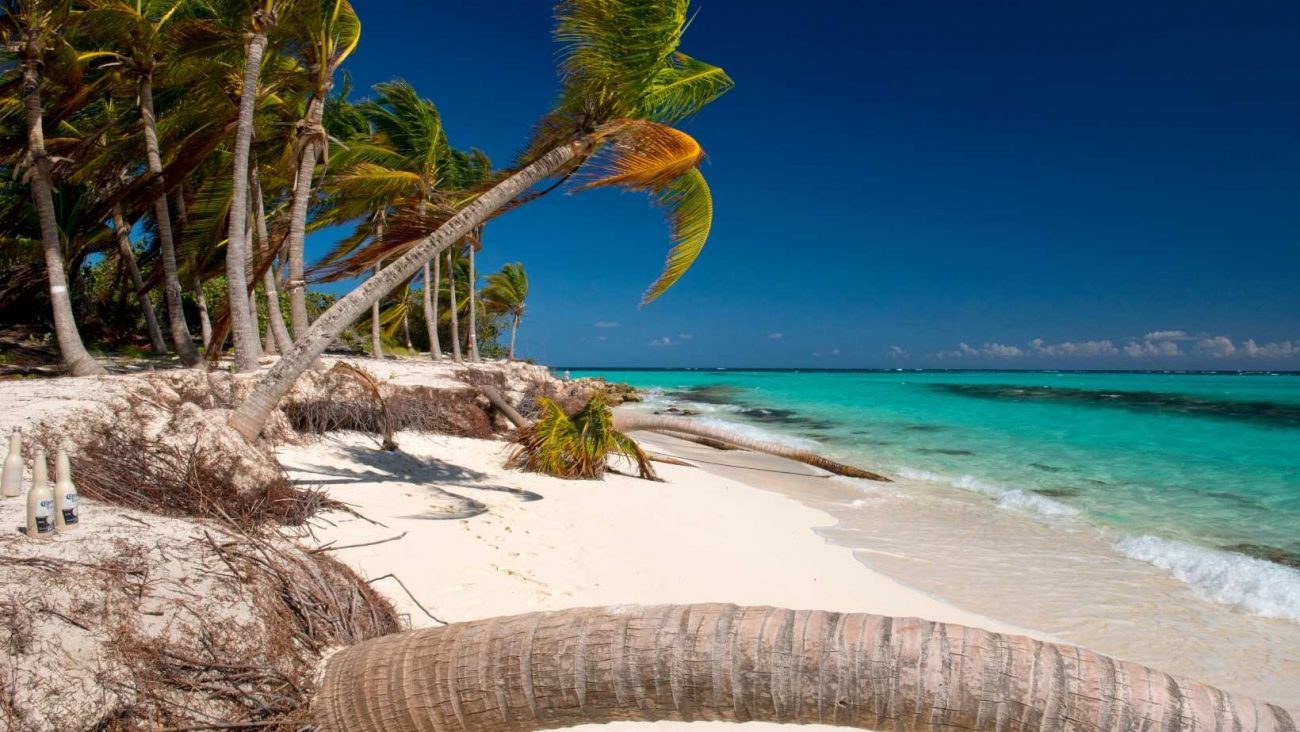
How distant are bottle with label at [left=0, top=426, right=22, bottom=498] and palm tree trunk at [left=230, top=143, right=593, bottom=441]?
5.23 feet

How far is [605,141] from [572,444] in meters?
3.99

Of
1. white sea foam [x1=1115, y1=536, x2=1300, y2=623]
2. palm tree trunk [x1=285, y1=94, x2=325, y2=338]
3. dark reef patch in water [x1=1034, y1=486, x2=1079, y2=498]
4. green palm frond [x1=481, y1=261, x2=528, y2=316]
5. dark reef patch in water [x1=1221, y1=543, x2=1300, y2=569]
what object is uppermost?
green palm frond [x1=481, y1=261, x2=528, y2=316]

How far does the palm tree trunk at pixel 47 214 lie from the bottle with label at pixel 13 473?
7.04 m

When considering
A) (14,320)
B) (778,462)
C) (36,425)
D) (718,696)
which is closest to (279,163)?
(14,320)

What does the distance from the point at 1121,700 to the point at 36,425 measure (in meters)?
5.50

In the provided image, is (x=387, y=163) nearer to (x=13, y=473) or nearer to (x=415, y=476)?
(x=415, y=476)

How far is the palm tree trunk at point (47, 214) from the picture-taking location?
28.4 feet

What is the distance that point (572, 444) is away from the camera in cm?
837

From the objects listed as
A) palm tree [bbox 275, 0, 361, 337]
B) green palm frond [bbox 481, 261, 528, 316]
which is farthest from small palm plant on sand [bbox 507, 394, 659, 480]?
green palm frond [bbox 481, 261, 528, 316]

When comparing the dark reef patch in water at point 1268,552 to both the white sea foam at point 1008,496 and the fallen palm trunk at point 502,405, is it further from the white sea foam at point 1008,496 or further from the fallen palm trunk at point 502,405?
the fallen palm trunk at point 502,405

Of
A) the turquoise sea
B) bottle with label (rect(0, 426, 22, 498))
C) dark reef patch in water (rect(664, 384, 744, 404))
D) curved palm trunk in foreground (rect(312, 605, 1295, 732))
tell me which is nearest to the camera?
curved palm trunk in foreground (rect(312, 605, 1295, 732))

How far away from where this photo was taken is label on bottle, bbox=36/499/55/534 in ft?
8.30

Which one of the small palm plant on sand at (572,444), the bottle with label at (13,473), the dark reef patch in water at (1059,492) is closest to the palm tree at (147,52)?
the small palm plant on sand at (572,444)

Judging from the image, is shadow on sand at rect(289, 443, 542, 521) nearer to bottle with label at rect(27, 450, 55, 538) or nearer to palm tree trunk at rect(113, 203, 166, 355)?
bottle with label at rect(27, 450, 55, 538)
